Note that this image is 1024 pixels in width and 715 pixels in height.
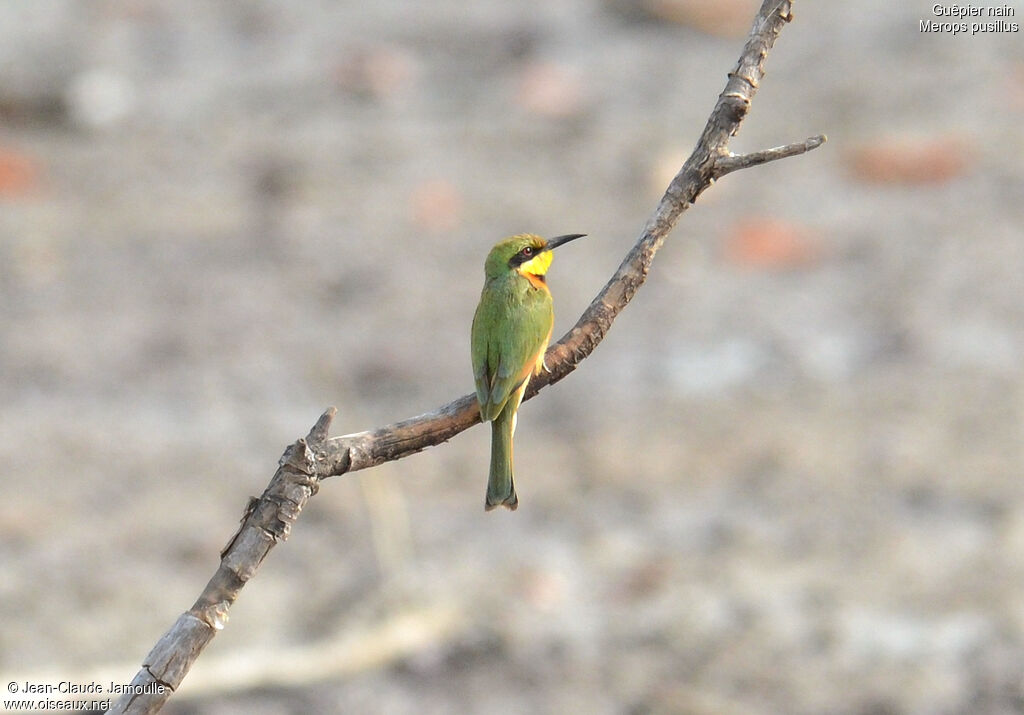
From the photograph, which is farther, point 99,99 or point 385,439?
point 99,99

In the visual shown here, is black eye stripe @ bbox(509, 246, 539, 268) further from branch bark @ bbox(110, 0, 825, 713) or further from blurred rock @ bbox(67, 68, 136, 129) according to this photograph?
blurred rock @ bbox(67, 68, 136, 129)

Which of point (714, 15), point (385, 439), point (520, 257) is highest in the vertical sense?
point (714, 15)

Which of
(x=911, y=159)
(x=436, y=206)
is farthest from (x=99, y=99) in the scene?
(x=911, y=159)

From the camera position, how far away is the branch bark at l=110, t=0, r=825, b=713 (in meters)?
2.40

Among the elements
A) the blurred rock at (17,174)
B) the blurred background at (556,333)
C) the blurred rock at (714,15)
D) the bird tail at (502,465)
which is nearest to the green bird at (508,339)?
the bird tail at (502,465)

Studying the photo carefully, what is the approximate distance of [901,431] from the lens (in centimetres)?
635

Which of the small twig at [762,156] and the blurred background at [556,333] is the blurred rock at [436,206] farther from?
the small twig at [762,156]

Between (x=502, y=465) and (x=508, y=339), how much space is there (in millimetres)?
283

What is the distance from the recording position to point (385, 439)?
2.58 metres

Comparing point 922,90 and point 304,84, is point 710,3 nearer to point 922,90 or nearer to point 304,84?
point 922,90

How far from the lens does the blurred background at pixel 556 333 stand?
528cm

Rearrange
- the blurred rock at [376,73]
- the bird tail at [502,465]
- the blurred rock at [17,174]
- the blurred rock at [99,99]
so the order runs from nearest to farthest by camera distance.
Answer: the bird tail at [502,465] → the blurred rock at [17,174] → the blurred rock at [99,99] → the blurred rock at [376,73]

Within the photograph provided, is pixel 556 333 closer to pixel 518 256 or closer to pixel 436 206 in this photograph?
pixel 436 206

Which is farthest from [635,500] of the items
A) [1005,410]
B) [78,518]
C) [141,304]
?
[141,304]
